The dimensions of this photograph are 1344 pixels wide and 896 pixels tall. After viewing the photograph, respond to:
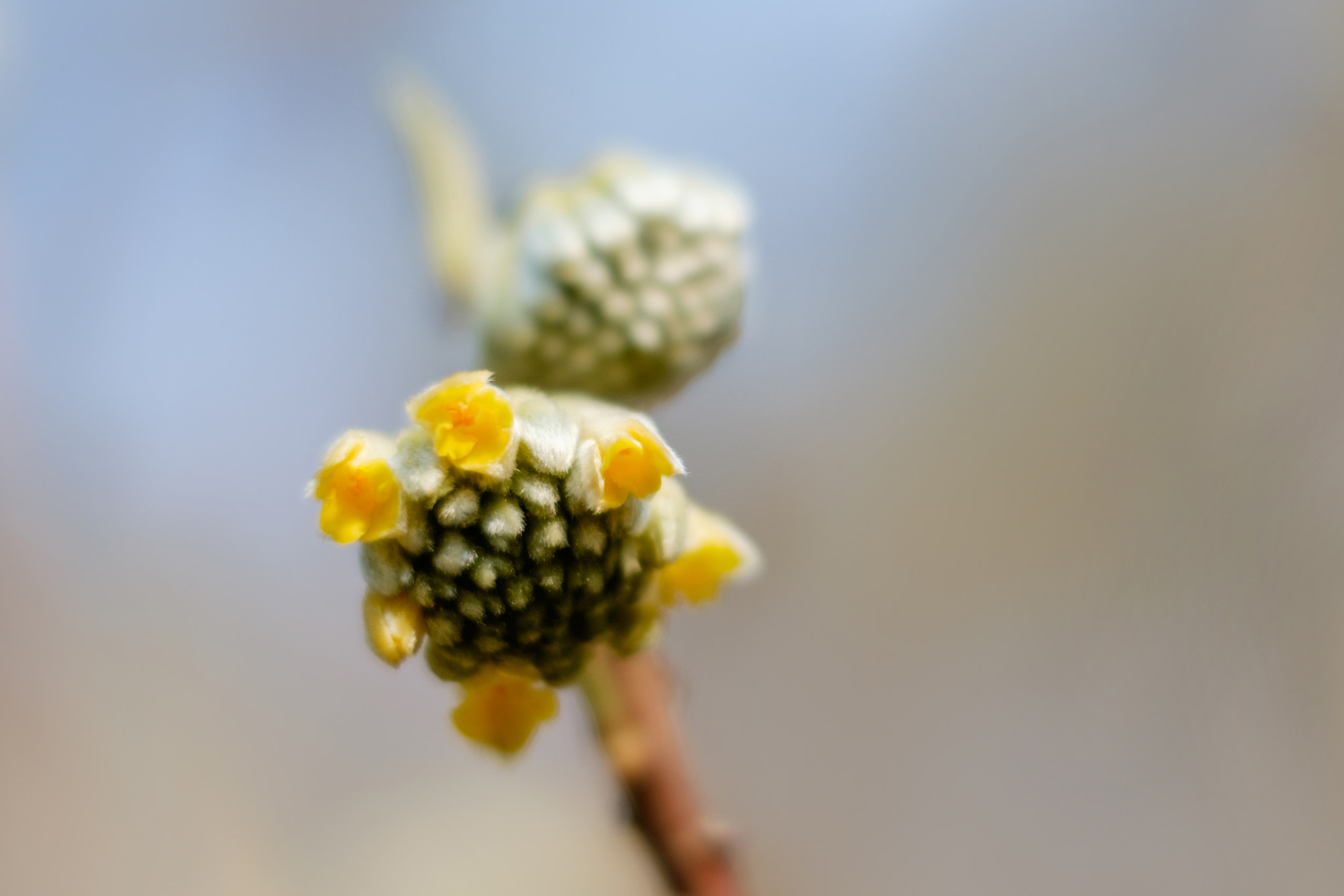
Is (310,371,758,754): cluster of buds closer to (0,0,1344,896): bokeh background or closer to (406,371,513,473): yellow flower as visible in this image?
(406,371,513,473): yellow flower

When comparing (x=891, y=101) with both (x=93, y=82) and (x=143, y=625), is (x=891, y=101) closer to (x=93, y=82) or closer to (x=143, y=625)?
(x=93, y=82)

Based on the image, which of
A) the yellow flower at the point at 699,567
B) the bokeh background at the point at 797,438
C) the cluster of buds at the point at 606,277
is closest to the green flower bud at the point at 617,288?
the cluster of buds at the point at 606,277

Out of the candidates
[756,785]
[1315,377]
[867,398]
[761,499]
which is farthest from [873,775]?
[1315,377]

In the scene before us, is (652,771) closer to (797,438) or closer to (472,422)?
(472,422)

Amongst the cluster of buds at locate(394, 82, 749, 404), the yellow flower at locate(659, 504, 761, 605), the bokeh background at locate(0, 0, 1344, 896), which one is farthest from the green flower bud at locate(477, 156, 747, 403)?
the bokeh background at locate(0, 0, 1344, 896)

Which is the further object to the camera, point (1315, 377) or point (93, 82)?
point (93, 82)

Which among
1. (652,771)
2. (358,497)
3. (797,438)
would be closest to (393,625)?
(358,497)
